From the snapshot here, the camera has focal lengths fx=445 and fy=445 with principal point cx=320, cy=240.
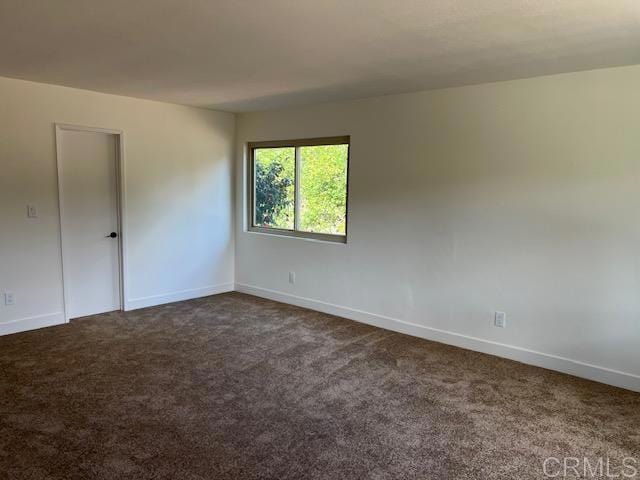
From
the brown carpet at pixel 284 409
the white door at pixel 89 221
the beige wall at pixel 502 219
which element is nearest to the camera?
the brown carpet at pixel 284 409

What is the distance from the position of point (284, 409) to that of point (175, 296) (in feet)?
9.67

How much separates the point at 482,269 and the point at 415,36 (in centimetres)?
211

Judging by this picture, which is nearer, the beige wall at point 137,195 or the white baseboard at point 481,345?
the white baseboard at point 481,345

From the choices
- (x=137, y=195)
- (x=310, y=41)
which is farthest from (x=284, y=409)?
(x=137, y=195)

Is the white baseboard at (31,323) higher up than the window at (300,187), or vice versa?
the window at (300,187)

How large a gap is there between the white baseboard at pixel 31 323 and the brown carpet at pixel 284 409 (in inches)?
6.8

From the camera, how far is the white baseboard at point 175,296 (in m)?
4.96

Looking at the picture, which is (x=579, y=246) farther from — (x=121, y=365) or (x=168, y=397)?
(x=121, y=365)

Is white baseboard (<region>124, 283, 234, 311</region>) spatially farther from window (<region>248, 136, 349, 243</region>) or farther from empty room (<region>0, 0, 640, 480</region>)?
window (<region>248, 136, 349, 243</region>)

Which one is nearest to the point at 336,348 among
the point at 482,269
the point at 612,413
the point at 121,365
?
the point at 482,269

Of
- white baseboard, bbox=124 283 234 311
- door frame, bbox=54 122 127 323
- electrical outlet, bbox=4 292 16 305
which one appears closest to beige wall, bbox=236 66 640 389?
white baseboard, bbox=124 283 234 311

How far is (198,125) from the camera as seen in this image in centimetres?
533

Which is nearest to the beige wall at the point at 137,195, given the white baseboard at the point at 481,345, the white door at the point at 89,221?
the white door at the point at 89,221

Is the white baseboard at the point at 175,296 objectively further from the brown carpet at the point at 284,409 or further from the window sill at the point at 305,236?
the window sill at the point at 305,236
